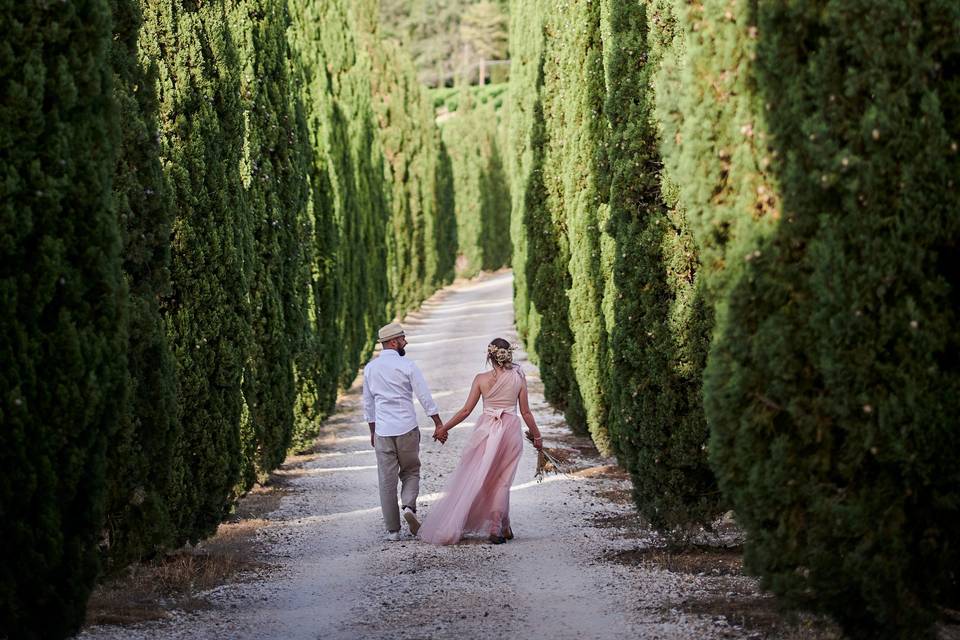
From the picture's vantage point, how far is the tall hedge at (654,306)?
779 centimetres

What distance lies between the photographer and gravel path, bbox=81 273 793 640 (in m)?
6.28

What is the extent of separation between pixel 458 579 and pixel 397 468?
1.93 meters

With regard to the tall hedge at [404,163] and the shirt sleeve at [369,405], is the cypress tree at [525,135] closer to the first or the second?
the tall hedge at [404,163]

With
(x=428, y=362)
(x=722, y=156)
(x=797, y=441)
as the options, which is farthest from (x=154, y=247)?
(x=428, y=362)

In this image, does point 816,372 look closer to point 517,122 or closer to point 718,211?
point 718,211

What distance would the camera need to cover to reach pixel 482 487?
8.88 m

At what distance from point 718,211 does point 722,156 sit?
0.94 feet

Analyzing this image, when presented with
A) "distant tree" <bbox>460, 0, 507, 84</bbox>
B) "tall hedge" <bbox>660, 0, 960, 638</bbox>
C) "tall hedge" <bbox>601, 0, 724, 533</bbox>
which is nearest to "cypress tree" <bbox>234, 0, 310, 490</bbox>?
"tall hedge" <bbox>601, 0, 724, 533</bbox>

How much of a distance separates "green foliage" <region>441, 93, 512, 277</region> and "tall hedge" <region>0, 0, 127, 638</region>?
134 ft

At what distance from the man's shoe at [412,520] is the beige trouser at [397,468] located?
9 centimetres

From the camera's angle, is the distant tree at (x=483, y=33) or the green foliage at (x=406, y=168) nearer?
the green foliage at (x=406, y=168)

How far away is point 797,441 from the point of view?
500 centimetres

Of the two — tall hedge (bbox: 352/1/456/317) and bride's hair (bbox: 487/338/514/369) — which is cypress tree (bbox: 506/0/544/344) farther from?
bride's hair (bbox: 487/338/514/369)

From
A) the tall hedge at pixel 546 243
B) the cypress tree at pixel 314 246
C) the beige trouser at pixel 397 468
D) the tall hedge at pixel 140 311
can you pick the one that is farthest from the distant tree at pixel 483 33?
the tall hedge at pixel 140 311
